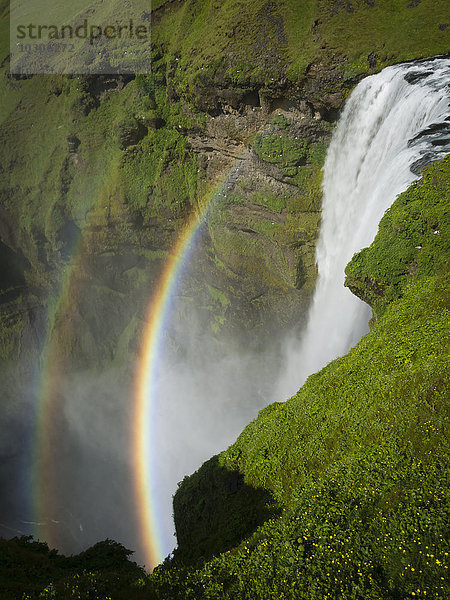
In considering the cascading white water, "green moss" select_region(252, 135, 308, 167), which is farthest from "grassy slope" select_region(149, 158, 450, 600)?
"green moss" select_region(252, 135, 308, 167)

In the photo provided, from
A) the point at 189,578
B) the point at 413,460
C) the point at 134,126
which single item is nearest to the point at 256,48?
the point at 134,126

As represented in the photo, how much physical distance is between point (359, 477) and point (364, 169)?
15673mm

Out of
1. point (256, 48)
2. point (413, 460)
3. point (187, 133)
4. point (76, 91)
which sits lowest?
point (413, 460)

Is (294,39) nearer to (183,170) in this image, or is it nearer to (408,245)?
(183,170)

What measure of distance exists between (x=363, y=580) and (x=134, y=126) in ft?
108

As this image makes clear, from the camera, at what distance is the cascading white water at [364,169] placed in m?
14.3

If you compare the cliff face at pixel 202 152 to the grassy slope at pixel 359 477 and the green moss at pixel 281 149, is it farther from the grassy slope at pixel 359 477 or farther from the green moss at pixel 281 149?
the grassy slope at pixel 359 477

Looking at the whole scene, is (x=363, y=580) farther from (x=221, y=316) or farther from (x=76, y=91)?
(x=76, y=91)

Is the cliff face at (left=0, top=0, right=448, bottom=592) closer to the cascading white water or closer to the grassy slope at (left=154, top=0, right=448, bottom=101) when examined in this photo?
the grassy slope at (left=154, top=0, right=448, bottom=101)

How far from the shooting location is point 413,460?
6.83 metres

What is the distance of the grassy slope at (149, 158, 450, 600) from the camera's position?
19.3 feet

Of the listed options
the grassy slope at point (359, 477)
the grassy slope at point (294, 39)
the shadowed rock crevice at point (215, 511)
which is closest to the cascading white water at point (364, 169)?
the grassy slope at point (294, 39)

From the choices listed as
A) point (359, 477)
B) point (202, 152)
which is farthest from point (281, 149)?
point (359, 477)

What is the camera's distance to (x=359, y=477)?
7.14 meters
